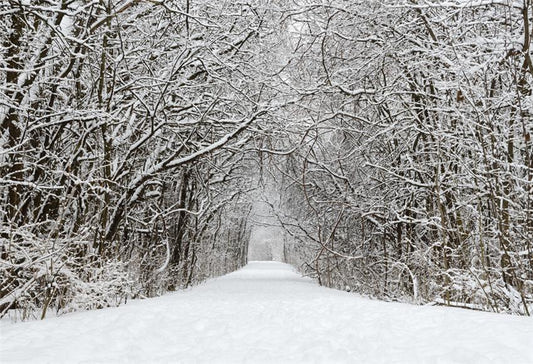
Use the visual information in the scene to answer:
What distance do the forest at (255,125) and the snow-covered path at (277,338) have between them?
839mm

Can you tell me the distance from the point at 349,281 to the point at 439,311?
7875 millimetres

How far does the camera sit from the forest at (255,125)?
451 centimetres

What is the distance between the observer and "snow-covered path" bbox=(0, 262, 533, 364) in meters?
2.64

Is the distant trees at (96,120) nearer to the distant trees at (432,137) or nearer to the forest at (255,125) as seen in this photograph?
the forest at (255,125)

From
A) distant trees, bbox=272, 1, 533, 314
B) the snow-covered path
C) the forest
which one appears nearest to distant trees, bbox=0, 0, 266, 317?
the forest

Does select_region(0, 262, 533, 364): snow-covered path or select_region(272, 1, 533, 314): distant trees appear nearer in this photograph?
select_region(0, 262, 533, 364): snow-covered path

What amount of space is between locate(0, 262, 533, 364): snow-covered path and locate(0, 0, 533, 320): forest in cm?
84

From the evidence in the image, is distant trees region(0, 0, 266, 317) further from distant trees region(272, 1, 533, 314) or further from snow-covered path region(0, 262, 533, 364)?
distant trees region(272, 1, 533, 314)

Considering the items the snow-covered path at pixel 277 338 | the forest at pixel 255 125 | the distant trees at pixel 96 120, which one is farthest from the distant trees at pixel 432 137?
the distant trees at pixel 96 120

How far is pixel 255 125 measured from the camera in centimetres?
837

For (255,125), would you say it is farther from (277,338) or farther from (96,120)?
(277,338)

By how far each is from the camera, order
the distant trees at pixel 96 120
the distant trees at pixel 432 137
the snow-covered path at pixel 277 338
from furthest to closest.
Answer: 1. the distant trees at pixel 432 137
2. the distant trees at pixel 96 120
3. the snow-covered path at pixel 277 338

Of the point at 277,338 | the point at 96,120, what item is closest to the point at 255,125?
the point at 96,120

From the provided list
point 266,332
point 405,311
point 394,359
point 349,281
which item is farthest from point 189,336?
point 349,281
